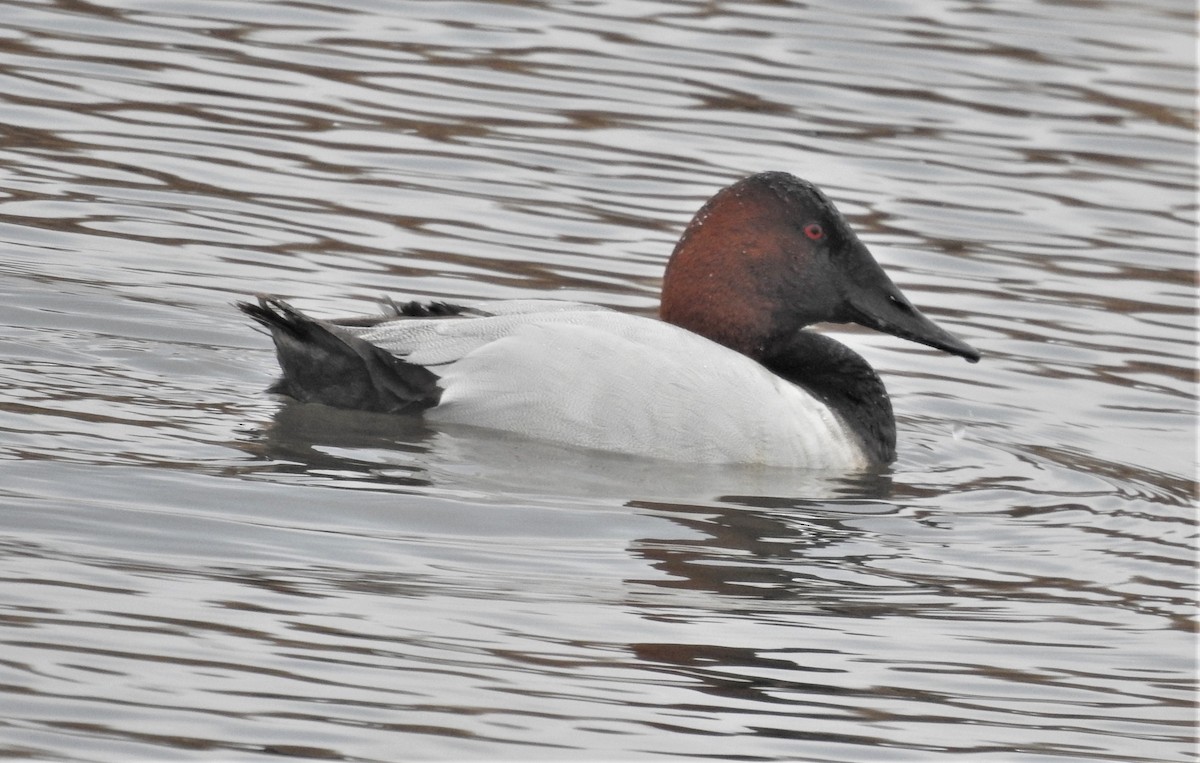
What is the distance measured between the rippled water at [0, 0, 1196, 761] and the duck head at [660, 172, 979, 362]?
1.97 feet

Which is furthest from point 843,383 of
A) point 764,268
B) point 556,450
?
point 556,450

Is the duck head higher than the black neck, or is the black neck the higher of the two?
the duck head

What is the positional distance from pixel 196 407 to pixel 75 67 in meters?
4.02

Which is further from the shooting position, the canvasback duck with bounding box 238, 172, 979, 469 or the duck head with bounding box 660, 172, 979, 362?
the duck head with bounding box 660, 172, 979, 362

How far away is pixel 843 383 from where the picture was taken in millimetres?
6918

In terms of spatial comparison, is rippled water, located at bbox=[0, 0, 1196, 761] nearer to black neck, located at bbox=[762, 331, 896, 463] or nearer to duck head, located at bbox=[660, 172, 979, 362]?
black neck, located at bbox=[762, 331, 896, 463]

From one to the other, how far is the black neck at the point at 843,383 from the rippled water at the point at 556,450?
0.56ft

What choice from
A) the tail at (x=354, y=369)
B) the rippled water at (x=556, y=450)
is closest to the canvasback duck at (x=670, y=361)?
the tail at (x=354, y=369)

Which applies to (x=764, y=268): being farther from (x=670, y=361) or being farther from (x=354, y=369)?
(x=354, y=369)

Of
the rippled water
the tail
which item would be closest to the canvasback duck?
the tail

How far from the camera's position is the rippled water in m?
4.37

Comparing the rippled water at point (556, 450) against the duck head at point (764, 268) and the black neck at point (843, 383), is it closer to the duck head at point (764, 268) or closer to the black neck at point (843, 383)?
the black neck at point (843, 383)

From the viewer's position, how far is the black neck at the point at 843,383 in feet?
22.2

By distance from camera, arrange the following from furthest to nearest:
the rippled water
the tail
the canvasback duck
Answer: the tail → the canvasback duck → the rippled water
